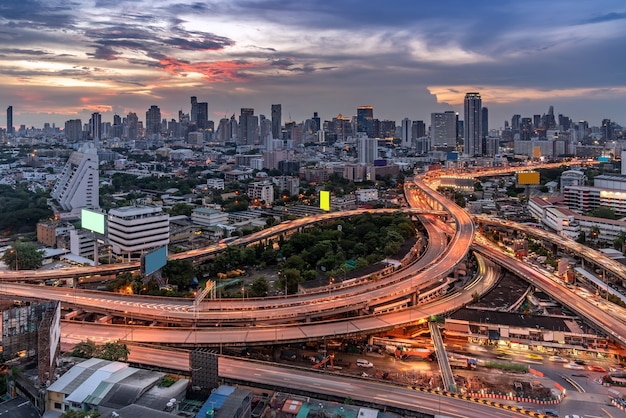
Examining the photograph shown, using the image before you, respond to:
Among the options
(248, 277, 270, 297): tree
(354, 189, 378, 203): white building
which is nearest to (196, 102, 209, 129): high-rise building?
(354, 189, 378, 203): white building

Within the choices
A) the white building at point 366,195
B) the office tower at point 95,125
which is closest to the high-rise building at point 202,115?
the office tower at point 95,125

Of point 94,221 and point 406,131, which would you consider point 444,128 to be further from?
point 94,221

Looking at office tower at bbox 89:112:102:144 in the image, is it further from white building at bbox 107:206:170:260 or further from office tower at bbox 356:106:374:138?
white building at bbox 107:206:170:260

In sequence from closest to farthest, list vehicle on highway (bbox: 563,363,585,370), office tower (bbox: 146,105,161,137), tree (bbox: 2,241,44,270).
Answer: vehicle on highway (bbox: 563,363,585,370), tree (bbox: 2,241,44,270), office tower (bbox: 146,105,161,137)

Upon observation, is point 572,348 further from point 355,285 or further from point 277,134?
point 277,134

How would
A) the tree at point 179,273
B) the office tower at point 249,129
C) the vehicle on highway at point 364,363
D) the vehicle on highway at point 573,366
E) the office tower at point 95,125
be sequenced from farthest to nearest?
the office tower at point 249,129
the office tower at point 95,125
the tree at point 179,273
the vehicle on highway at point 364,363
the vehicle on highway at point 573,366

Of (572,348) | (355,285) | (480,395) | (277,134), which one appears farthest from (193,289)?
(277,134)

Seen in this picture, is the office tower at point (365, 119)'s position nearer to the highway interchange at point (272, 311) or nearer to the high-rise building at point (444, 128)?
the high-rise building at point (444, 128)

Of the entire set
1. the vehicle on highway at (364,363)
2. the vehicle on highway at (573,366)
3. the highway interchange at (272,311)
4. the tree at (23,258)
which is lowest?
the vehicle on highway at (364,363)
